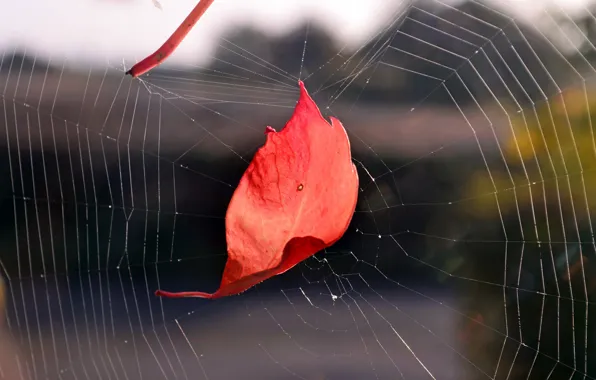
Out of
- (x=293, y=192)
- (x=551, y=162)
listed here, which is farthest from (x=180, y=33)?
(x=551, y=162)

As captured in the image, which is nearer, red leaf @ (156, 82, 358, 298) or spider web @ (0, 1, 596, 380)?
red leaf @ (156, 82, 358, 298)

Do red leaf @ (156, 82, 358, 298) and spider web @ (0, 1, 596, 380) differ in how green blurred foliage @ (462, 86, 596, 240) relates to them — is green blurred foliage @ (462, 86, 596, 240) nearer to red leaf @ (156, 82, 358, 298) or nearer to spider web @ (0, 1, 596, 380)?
spider web @ (0, 1, 596, 380)

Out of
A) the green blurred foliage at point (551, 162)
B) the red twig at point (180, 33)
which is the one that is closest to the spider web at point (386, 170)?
the green blurred foliage at point (551, 162)

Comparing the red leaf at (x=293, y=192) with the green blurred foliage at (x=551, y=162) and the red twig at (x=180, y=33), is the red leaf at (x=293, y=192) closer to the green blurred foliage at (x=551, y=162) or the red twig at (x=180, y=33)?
the red twig at (x=180, y=33)

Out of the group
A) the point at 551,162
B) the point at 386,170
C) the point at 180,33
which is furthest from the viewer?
the point at 386,170

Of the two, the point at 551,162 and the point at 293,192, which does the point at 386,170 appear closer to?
the point at 551,162

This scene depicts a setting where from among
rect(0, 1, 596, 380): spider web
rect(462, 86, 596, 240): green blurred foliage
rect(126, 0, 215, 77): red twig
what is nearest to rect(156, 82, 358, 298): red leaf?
rect(126, 0, 215, 77): red twig
